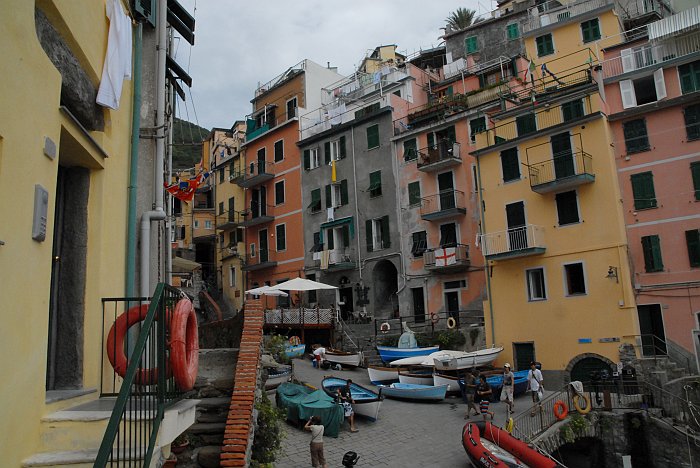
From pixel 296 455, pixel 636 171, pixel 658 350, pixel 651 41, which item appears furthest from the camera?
pixel 651 41

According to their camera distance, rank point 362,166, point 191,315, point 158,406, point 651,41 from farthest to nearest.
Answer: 1. point 362,166
2. point 651,41
3. point 191,315
4. point 158,406

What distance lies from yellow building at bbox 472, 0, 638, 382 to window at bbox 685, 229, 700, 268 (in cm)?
234

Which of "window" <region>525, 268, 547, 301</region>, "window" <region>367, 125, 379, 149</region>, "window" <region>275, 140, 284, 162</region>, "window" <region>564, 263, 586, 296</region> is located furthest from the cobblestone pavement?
"window" <region>275, 140, 284, 162</region>

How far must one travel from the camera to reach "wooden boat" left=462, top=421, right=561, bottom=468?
14.0 metres

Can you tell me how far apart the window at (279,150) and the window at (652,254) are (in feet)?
87.5

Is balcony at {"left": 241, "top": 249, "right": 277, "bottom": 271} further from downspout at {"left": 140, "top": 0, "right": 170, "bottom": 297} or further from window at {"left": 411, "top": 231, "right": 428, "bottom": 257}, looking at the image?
downspout at {"left": 140, "top": 0, "right": 170, "bottom": 297}

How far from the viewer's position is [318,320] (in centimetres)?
3111

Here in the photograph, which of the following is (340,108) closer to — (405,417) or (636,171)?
(636,171)

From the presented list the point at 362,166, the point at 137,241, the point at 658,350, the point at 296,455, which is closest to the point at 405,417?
the point at 296,455

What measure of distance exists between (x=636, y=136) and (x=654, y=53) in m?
4.28

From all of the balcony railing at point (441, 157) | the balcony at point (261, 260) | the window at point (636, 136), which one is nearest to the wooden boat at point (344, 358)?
the balcony railing at point (441, 157)

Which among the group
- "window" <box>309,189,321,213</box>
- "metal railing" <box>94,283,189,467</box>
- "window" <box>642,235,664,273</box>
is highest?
"window" <box>309,189,321,213</box>

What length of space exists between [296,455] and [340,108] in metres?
29.2

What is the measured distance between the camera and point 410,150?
34031mm
